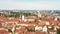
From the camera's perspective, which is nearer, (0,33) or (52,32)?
(0,33)

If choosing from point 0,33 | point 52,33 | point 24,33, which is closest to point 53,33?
point 52,33

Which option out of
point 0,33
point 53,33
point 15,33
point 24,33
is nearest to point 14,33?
point 15,33

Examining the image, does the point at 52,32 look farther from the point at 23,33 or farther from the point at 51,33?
→ the point at 23,33

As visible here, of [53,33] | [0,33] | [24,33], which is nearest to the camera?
[0,33]

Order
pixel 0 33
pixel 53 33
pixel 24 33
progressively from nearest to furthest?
1. pixel 0 33
2. pixel 24 33
3. pixel 53 33

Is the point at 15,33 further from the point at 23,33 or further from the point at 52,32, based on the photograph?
the point at 52,32

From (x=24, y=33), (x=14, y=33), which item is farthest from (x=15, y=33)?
(x=24, y=33)

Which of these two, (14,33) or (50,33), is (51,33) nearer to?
(50,33)

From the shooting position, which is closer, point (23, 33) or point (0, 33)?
point (0, 33)
